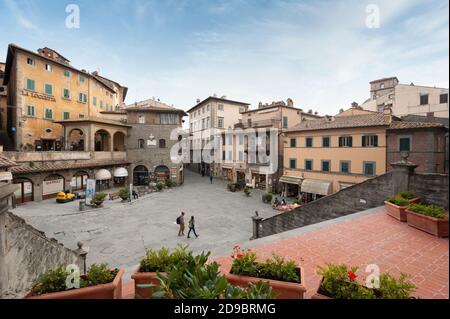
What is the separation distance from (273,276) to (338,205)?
379 inches

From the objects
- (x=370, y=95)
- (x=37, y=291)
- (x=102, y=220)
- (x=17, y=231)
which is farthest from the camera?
(x=370, y=95)

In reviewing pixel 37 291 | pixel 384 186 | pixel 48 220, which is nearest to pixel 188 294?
pixel 37 291

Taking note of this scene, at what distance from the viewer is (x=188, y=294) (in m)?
3.08

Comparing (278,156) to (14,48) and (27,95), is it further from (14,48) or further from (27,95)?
(14,48)

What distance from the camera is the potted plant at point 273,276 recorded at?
3.79 metres

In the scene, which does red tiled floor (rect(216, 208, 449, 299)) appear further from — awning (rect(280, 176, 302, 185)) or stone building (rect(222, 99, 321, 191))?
stone building (rect(222, 99, 321, 191))

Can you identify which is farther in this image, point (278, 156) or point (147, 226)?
point (278, 156)

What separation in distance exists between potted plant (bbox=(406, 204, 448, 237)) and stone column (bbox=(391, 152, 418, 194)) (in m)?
2.05

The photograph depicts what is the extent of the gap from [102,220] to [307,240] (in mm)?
Answer: 15743

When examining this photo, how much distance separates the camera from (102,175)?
27000 millimetres

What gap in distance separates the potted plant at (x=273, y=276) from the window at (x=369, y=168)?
2125cm

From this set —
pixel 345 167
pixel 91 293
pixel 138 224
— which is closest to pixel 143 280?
pixel 91 293
